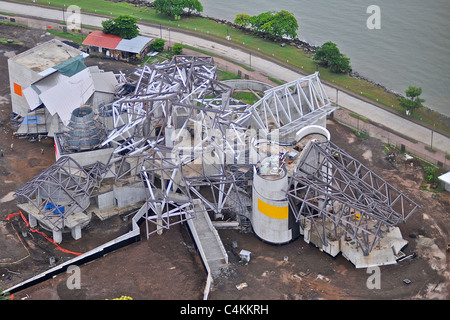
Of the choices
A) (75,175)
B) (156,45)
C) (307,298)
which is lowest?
(307,298)

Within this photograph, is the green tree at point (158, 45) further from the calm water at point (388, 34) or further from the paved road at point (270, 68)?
the calm water at point (388, 34)

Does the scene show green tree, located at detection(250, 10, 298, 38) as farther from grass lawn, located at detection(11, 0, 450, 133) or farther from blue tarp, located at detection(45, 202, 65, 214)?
blue tarp, located at detection(45, 202, 65, 214)

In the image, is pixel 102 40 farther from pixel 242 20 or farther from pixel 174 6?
pixel 242 20

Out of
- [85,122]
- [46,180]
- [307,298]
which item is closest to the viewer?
[307,298]

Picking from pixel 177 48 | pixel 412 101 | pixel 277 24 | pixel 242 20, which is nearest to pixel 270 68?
pixel 277 24

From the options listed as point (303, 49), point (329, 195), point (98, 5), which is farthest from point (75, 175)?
point (98, 5)

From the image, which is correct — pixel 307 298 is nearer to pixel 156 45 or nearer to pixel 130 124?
pixel 130 124
